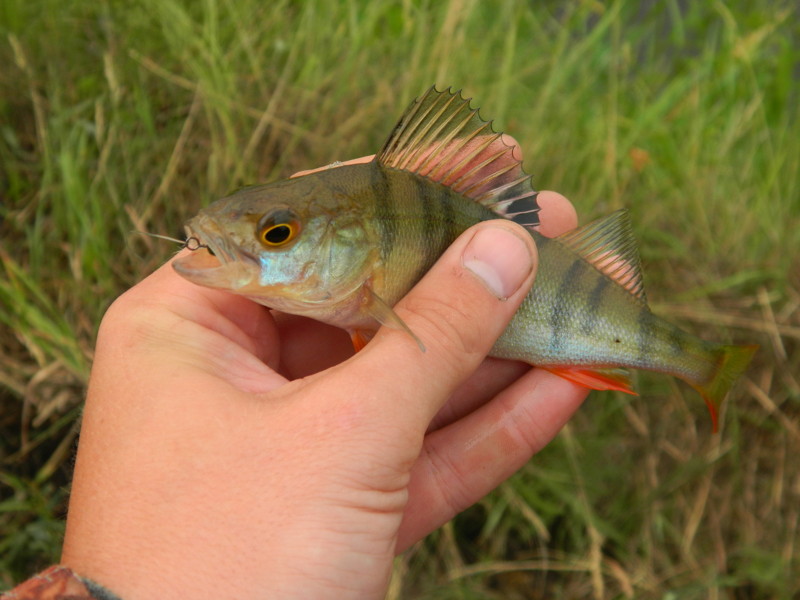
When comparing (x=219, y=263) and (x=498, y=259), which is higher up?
(x=498, y=259)

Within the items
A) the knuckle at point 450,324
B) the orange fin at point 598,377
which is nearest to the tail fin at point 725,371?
the orange fin at point 598,377

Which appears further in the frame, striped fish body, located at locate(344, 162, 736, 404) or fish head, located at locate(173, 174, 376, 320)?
striped fish body, located at locate(344, 162, 736, 404)

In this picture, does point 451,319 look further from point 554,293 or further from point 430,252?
point 554,293

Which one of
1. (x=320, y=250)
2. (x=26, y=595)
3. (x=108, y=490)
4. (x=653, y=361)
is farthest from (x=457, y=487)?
(x=26, y=595)

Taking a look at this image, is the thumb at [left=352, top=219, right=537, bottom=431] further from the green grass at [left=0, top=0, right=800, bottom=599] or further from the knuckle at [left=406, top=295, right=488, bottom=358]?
the green grass at [left=0, top=0, right=800, bottom=599]

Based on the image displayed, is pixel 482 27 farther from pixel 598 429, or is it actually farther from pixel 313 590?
pixel 313 590

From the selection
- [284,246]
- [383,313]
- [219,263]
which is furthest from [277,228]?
[383,313]

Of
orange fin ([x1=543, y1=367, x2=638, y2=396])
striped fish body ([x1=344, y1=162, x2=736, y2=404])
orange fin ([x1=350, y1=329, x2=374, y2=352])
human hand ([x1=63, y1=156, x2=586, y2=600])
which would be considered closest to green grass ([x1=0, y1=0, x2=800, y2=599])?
orange fin ([x1=543, y1=367, x2=638, y2=396])

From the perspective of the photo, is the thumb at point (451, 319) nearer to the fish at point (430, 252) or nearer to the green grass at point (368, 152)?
the fish at point (430, 252)
